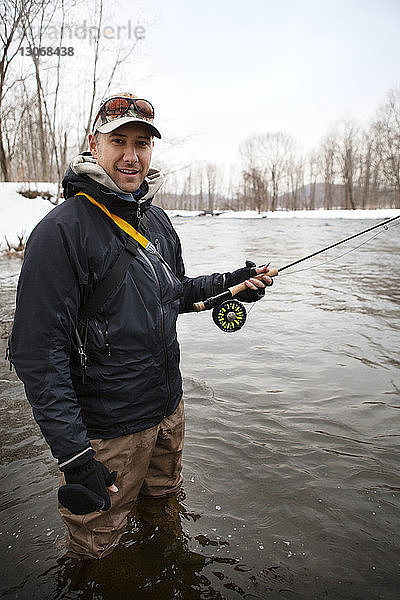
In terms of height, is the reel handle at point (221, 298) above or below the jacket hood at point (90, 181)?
below

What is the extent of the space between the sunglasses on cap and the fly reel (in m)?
1.45

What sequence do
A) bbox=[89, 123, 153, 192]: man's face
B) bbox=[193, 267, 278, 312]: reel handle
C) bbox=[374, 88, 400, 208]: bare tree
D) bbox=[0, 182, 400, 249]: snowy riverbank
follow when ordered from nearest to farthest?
1. bbox=[89, 123, 153, 192]: man's face
2. bbox=[193, 267, 278, 312]: reel handle
3. bbox=[0, 182, 400, 249]: snowy riverbank
4. bbox=[374, 88, 400, 208]: bare tree

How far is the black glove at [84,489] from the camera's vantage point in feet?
6.27

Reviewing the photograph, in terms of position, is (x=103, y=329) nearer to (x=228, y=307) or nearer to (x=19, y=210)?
(x=228, y=307)

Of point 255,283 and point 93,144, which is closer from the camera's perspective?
point 93,144

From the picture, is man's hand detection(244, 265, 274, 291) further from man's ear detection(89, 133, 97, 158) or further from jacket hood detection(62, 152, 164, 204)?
man's ear detection(89, 133, 97, 158)

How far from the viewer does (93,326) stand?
206 cm

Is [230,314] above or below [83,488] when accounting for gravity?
above

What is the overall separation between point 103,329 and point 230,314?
4.56 feet

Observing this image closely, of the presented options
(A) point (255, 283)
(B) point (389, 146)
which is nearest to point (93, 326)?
(A) point (255, 283)

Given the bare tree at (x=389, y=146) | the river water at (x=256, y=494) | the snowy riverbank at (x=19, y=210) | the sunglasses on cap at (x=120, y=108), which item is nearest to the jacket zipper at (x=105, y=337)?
the sunglasses on cap at (x=120, y=108)

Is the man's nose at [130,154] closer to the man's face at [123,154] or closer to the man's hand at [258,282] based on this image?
the man's face at [123,154]

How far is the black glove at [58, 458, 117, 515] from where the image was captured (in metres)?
1.91

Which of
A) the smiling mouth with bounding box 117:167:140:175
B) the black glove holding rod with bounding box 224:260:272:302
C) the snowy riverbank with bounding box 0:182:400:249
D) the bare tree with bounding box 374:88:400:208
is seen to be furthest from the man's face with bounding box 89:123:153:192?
the bare tree with bounding box 374:88:400:208
